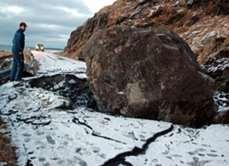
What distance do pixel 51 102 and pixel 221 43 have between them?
8731 mm

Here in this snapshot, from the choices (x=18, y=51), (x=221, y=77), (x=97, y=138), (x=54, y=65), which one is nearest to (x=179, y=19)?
(x=54, y=65)

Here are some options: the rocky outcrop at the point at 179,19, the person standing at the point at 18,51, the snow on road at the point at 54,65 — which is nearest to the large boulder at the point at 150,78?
the person standing at the point at 18,51

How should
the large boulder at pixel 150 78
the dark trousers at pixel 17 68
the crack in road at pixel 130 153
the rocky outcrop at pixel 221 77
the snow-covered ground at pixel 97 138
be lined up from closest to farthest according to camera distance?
the crack in road at pixel 130 153, the snow-covered ground at pixel 97 138, the large boulder at pixel 150 78, the rocky outcrop at pixel 221 77, the dark trousers at pixel 17 68

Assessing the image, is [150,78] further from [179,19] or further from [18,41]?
[179,19]

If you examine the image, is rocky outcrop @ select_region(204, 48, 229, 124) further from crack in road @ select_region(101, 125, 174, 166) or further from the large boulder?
crack in road @ select_region(101, 125, 174, 166)

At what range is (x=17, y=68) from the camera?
15898 millimetres

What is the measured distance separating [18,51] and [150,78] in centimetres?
580

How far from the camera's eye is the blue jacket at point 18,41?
607 inches

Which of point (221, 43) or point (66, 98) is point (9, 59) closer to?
point (66, 98)

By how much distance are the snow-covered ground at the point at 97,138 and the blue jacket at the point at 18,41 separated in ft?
9.59

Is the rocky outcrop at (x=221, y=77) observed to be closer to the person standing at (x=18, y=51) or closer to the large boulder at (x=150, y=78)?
the large boulder at (x=150, y=78)

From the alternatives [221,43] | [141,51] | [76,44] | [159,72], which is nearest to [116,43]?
[141,51]

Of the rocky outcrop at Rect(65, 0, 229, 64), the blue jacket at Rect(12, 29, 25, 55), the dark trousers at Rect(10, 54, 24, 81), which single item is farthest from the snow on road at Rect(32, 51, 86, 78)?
the rocky outcrop at Rect(65, 0, 229, 64)

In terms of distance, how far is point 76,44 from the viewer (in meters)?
32.2
